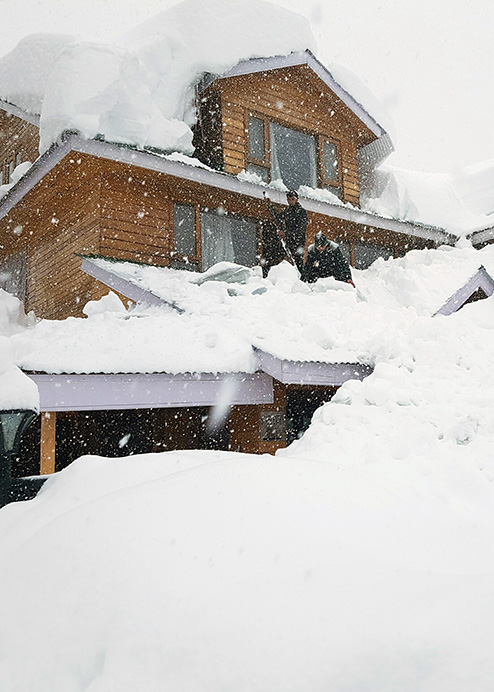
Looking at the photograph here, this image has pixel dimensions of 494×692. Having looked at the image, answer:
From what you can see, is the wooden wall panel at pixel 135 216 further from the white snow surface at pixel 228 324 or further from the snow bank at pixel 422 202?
the snow bank at pixel 422 202

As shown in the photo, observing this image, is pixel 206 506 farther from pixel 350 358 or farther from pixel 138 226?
pixel 138 226

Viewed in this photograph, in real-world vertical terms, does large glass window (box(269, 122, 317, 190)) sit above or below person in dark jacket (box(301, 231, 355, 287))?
above

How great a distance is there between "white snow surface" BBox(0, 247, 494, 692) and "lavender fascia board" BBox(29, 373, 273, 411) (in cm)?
153

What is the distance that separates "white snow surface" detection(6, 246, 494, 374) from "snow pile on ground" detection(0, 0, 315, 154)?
8.27 feet

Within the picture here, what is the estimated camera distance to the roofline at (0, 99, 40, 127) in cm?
1185

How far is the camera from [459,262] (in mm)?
11586

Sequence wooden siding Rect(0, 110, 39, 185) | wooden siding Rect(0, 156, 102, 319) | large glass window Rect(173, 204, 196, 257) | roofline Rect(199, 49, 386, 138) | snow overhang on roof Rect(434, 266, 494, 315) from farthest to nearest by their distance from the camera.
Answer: wooden siding Rect(0, 110, 39, 185)
roofline Rect(199, 49, 386, 138)
large glass window Rect(173, 204, 196, 257)
wooden siding Rect(0, 156, 102, 319)
snow overhang on roof Rect(434, 266, 494, 315)

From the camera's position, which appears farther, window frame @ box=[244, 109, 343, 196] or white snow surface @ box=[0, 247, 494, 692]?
window frame @ box=[244, 109, 343, 196]

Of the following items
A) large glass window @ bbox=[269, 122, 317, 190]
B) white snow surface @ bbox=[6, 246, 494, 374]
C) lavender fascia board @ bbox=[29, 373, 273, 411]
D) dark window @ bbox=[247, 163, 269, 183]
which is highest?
large glass window @ bbox=[269, 122, 317, 190]

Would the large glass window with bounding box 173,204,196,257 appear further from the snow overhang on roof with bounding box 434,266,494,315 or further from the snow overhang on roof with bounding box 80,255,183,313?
the snow overhang on roof with bounding box 434,266,494,315

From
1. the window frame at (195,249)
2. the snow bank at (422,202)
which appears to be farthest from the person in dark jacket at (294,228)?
the snow bank at (422,202)

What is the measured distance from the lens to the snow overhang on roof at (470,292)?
8.16m

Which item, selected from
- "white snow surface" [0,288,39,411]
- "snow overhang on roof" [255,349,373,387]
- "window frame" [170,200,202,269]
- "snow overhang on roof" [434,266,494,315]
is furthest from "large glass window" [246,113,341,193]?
"white snow surface" [0,288,39,411]

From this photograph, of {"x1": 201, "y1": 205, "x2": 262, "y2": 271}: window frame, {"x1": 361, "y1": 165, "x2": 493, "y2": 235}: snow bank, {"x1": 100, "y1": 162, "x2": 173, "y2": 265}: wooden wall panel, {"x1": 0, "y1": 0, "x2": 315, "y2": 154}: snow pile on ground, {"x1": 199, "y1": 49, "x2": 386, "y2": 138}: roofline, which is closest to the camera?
{"x1": 0, "y1": 0, "x2": 315, "y2": 154}: snow pile on ground
